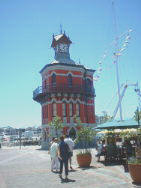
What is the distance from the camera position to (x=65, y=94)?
37.9m

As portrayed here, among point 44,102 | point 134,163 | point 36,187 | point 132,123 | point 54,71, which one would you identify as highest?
point 54,71

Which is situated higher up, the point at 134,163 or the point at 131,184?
the point at 134,163

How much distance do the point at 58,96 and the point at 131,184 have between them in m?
29.0

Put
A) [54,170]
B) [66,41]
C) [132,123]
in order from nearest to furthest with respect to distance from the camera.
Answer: [54,170] < [132,123] < [66,41]

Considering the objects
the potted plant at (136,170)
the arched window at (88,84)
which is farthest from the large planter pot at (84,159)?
the arched window at (88,84)

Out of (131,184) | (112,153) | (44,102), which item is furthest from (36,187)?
(44,102)

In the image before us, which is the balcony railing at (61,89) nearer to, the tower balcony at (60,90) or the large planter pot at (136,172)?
the tower balcony at (60,90)

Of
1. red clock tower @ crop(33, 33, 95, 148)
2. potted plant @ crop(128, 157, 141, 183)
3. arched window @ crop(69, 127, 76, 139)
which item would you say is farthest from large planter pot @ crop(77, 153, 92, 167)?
arched window @ crop(69, 127, 76, 139)

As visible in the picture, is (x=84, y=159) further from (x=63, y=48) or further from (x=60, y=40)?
(x=60, y=40)

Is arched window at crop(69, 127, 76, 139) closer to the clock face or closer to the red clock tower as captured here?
the red clock tower

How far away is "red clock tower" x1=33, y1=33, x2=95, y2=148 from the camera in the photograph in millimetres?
37406

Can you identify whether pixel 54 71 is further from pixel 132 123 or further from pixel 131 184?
pixel 131 184

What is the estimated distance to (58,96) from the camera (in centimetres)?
3750

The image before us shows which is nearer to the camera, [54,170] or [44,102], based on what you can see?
[54,170]
